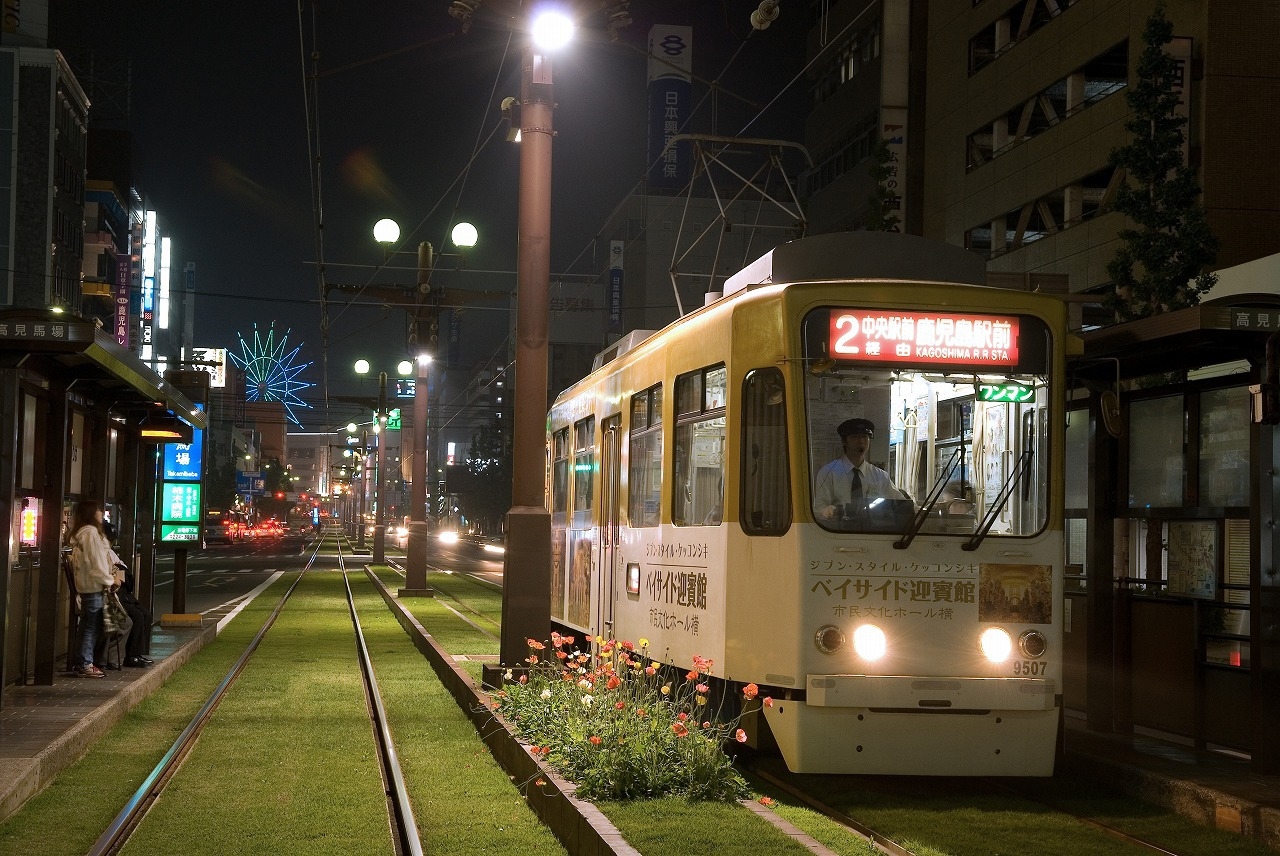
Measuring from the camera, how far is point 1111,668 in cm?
1100

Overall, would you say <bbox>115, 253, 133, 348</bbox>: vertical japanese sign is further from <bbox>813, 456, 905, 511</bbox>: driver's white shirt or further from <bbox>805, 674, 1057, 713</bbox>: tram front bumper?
<bbox>805, 674, 1057, 713</bbox>: tram front bumper

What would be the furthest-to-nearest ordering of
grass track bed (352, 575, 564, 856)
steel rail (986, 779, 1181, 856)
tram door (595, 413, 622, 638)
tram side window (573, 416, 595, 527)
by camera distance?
tram side window (573, 416, 595, 527)
tram door (595, 413, 622, 638)
grass track bed (352, 575, 564, 856)
steel rail (986, 779, 1181, 856)

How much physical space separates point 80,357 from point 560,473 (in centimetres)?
→ 616

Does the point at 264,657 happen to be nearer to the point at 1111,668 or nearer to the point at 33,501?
the point at 33,501

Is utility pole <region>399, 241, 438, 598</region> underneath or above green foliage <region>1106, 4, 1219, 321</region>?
underneath

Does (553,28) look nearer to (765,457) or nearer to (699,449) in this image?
(699,449)

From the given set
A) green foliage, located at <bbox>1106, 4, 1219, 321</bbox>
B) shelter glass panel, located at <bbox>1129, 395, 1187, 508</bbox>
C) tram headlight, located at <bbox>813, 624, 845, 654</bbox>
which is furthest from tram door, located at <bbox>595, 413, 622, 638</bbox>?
green foliage, located at <bbox>1106, 4, 1219, 321</bbox>

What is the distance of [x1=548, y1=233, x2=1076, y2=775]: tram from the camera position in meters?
8.73

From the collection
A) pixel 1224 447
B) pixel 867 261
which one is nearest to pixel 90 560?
pixel 867 261

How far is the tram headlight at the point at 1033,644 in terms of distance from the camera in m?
8.98

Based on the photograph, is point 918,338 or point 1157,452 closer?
point 918,338

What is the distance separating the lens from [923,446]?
8.92 metres

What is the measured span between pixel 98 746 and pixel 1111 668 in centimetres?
743

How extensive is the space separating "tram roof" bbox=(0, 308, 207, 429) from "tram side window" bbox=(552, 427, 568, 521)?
4.09 m
